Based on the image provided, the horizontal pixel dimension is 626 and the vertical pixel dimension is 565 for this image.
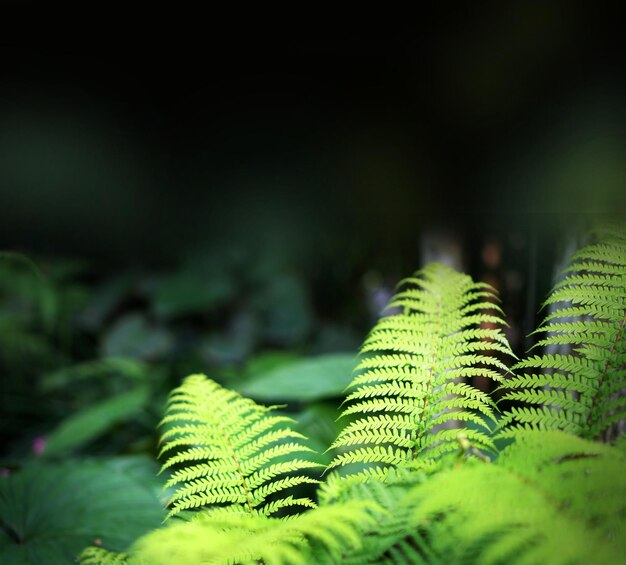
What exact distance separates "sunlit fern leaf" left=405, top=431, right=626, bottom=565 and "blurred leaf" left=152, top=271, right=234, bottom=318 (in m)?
2.66

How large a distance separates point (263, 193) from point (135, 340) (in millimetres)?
1131

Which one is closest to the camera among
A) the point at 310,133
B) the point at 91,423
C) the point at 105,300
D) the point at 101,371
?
the point at 91,423

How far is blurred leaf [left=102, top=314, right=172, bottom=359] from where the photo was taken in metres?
3.06

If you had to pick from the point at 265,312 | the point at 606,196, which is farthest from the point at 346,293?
the point at 606,196

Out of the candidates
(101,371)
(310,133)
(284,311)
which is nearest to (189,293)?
(284,311)

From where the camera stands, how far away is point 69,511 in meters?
1.20

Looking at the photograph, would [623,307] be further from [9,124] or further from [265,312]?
[9,124]

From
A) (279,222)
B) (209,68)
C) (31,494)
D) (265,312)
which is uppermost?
(209,68)

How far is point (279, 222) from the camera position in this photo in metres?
3.09

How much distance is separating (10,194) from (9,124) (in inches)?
16.0

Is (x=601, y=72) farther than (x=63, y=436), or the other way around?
(x=63, y=436)

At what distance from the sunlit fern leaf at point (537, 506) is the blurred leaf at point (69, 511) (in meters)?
0.83

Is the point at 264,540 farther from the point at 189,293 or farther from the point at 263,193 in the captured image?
the point at 189,293

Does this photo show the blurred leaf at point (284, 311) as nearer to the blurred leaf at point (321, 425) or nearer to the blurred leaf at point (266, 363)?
the blurred leaf at point (266, 363)
